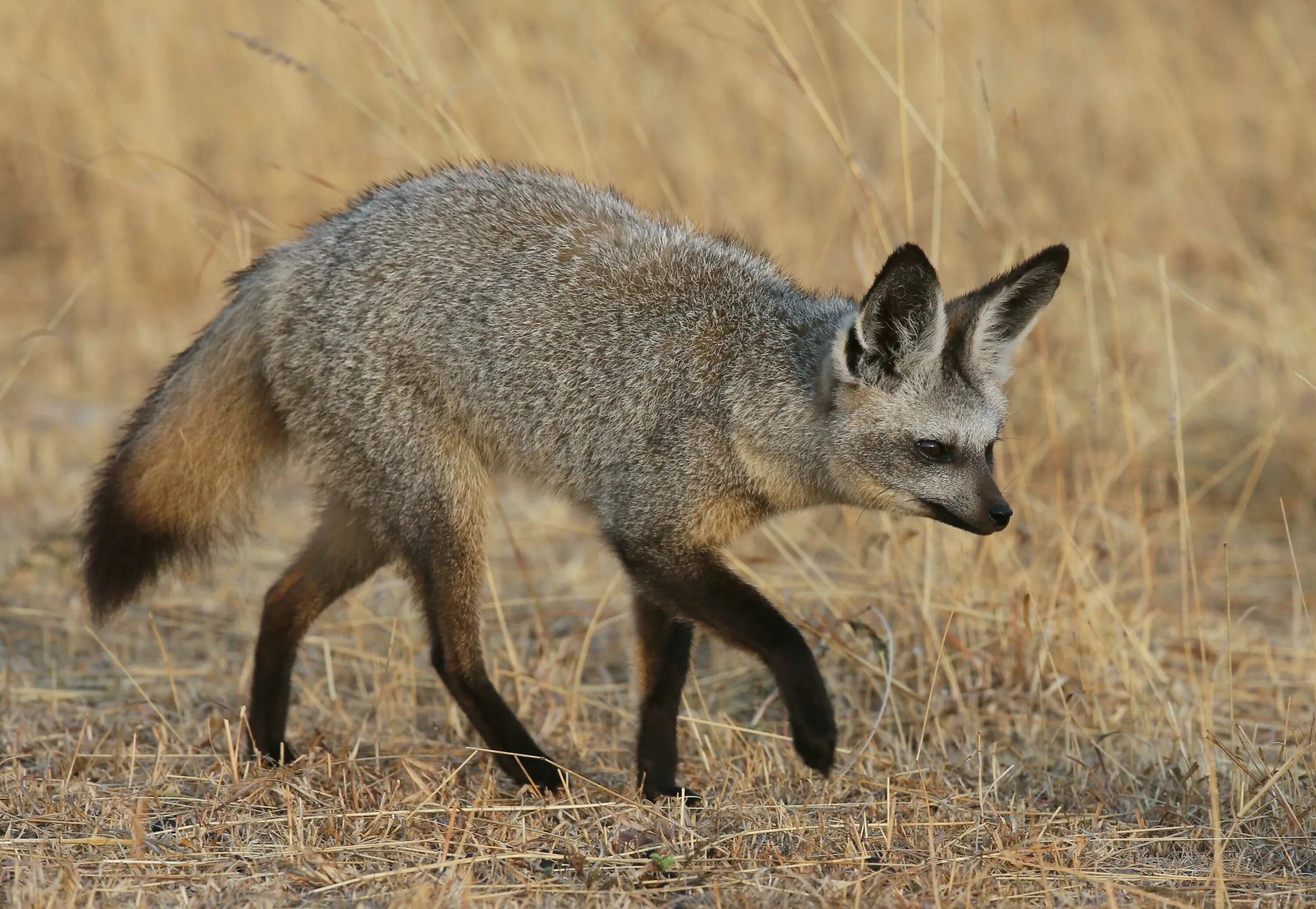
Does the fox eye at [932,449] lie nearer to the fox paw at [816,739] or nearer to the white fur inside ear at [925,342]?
the white fur inside ear at [925,342]

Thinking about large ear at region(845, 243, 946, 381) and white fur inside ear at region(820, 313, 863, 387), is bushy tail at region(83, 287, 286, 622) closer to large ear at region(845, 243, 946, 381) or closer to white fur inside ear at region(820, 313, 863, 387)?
white fur inside ear at region(820, 313, 863, 387)

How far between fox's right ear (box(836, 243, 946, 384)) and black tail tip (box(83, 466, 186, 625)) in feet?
7.49

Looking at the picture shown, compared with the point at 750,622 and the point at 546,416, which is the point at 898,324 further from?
the point at 546,416

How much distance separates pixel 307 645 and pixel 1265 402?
5067 millimetres

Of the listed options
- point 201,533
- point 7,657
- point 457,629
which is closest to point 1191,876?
point 457,629

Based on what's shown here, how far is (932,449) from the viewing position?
Result: 431 centimetres

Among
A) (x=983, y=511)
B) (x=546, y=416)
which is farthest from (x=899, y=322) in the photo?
(x=546, y=416)

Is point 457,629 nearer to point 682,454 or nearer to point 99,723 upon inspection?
point 682,454

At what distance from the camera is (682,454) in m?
4.45

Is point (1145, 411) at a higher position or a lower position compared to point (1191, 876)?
higher

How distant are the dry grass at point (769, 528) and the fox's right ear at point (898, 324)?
91 centimetres

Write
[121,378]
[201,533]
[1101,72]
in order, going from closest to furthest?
[201,533], [121,378], [1101,72]

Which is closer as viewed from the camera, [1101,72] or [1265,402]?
[1265,402]

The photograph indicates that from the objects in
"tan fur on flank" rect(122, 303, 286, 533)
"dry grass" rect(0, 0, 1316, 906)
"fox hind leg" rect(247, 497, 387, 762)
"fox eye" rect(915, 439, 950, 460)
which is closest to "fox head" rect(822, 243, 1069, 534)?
"fox eye" rect(915, 439, 950, 460)
